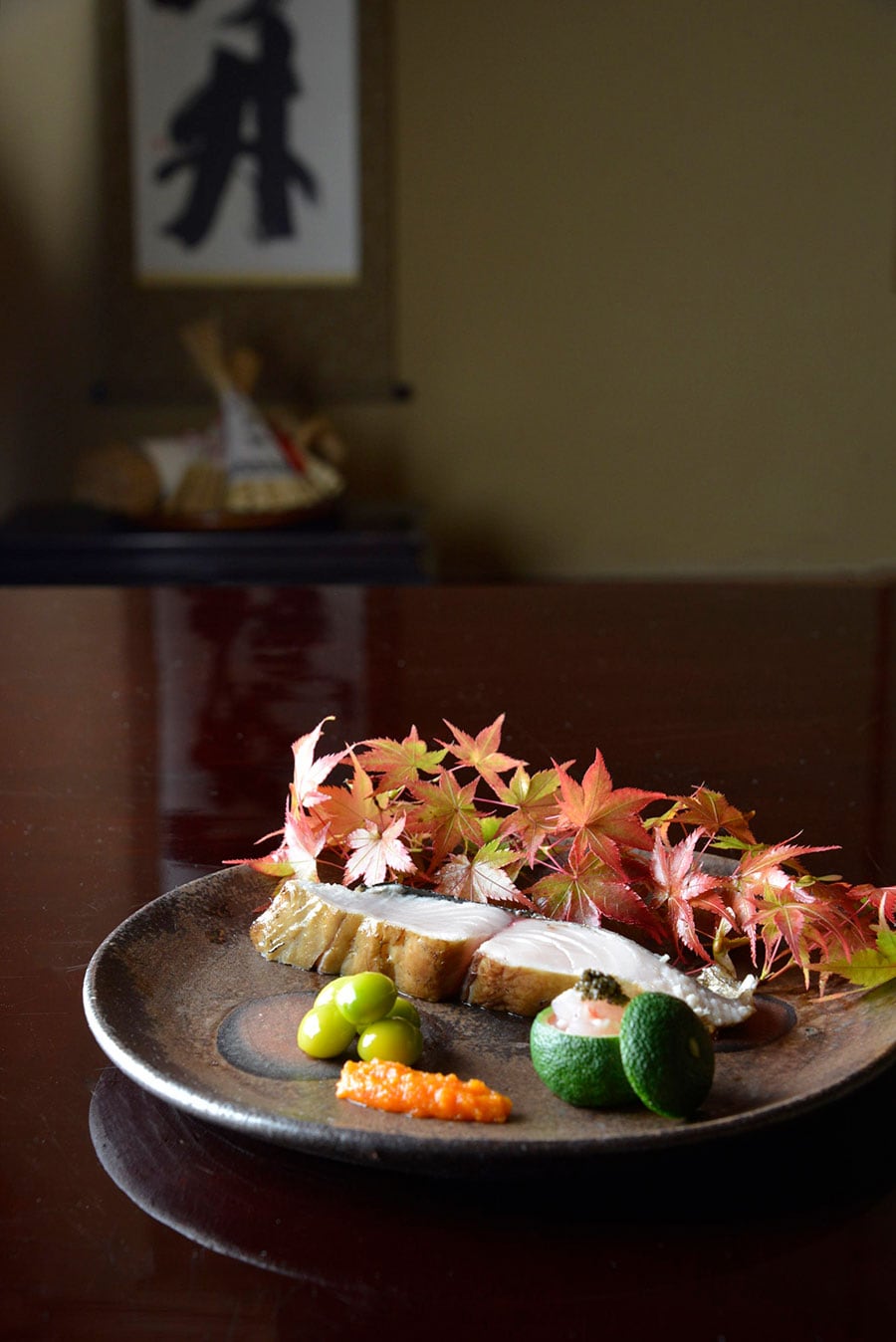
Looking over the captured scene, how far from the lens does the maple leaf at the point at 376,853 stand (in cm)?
73

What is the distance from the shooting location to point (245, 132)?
401cm

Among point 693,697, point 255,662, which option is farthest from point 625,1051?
point 255,662

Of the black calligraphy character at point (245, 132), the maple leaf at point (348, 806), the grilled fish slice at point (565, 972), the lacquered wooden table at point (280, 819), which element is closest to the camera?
the lacquered wooden table at point (280, 819)

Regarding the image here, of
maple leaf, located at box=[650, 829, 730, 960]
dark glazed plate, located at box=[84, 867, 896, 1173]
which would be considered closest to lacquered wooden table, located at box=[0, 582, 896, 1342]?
dark glazed plate, located at box=[84, 867, 896, 1173]

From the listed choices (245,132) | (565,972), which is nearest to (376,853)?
(565,972)

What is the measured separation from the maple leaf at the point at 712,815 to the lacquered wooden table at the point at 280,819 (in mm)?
154

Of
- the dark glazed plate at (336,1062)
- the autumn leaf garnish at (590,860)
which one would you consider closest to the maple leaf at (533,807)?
the autumn leaf garnish at (590,860)

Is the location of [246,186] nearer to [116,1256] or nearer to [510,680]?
[510,680]

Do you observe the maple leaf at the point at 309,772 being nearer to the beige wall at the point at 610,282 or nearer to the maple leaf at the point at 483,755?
the maple leaf at the point at 483,755

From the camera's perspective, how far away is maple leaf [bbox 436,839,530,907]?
731 mm

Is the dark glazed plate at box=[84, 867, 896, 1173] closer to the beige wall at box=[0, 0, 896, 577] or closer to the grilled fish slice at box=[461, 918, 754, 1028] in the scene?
the grilled fish slice at box=[461, 918, 754, 1028]

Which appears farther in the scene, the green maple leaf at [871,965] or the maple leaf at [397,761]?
the maple leaf at [397,761]

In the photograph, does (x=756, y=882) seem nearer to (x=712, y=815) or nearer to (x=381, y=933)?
(x=712, y=815)

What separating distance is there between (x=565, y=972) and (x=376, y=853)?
0.13m
